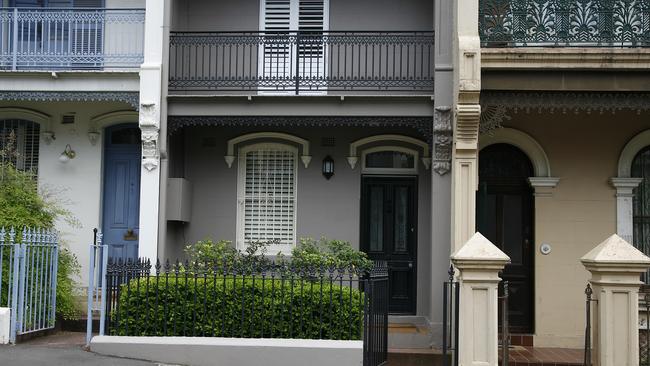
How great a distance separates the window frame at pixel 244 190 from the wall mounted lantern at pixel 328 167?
0.52m

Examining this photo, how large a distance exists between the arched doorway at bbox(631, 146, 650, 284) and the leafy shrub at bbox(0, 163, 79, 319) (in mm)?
8947

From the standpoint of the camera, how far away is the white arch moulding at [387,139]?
13383mm

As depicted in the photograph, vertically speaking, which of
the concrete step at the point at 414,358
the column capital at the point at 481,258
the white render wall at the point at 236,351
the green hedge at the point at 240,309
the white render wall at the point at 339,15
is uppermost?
the white render wall at the point at 339,15

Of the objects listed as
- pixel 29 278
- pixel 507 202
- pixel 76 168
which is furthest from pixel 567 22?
pixel 76 168

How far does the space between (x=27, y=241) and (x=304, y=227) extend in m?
4.88

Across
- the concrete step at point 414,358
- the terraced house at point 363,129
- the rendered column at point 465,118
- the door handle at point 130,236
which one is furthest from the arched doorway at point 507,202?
the door handle at point 130,236

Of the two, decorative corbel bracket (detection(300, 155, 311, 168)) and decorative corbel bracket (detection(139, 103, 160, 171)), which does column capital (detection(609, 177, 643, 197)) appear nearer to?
decorative corbel bracket (detection(300, 155, 311, 168))

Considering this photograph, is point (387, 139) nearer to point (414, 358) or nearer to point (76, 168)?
point (414, 358)

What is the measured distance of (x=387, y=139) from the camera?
44.6ft

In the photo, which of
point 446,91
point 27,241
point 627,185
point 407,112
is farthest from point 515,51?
point 27,241

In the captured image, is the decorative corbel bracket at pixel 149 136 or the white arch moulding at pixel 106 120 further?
the white arch moulding at pixel 106 120

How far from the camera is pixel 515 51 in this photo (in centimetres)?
1103

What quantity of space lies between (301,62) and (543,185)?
183 inches

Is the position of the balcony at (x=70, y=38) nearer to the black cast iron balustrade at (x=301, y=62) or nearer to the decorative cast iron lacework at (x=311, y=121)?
the black cast iron balustrade at (x=301, y=62)
